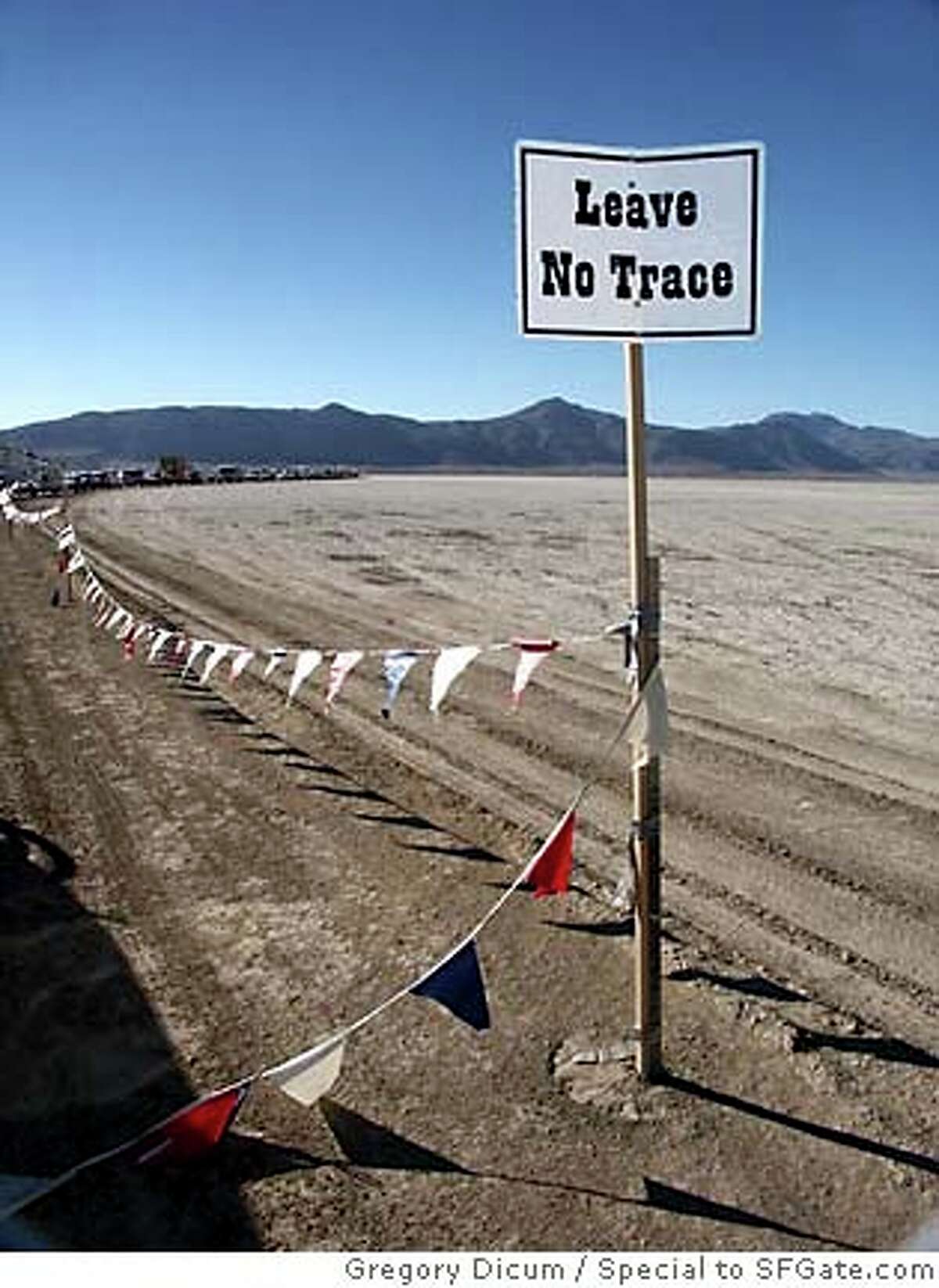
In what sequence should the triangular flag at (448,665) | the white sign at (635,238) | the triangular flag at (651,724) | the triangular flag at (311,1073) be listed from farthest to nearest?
the triangular flag at (448,665) → the triangular flag at (651,724) → the triangular flag at (311,1073) → the white sign at (635,238)

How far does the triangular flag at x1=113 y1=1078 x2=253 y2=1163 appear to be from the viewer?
12.6 ft

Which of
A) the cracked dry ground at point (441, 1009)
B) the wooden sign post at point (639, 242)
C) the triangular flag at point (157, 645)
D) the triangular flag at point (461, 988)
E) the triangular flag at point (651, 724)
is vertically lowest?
the cracked dry ground at point (441, 1009)

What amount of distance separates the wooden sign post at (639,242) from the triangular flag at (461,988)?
7.52 ft

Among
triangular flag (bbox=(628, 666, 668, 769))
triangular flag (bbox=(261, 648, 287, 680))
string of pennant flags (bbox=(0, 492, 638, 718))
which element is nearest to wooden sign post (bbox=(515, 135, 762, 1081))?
string of pennant flags (bbox=(0, 492, 638, 718))

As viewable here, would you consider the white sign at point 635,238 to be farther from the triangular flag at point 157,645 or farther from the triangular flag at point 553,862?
the triangular flag at point 157,645

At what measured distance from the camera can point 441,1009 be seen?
15.9 feet

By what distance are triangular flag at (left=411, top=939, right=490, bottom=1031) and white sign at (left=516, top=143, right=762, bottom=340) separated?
2292 millimetres

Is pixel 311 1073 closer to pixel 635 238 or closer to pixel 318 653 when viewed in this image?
pixel 635 238

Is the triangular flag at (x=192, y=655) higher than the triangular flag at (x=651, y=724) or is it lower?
lower

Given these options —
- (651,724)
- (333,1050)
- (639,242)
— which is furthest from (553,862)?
(639,242)

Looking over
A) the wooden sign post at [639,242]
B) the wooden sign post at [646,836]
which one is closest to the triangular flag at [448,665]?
the wooden sign post at [646,836]

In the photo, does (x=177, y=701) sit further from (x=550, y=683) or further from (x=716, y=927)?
(x=716, y=927)

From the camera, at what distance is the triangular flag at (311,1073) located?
4.03 m

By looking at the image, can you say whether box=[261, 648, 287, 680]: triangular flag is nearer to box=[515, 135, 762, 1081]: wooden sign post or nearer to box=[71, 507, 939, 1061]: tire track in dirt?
box=[71, 507, 939, 1061]: tire track in dirt
